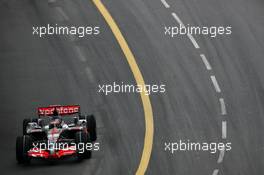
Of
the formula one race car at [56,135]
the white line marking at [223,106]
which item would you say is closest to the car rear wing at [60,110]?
the formula one race car at [56,135]

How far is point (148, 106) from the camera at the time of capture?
45719 millimetres

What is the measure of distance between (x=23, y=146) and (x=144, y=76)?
352 inches

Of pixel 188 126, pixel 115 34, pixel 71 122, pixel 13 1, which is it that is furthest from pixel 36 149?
pixel 13 1

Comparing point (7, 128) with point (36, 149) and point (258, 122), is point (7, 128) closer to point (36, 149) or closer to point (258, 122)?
point (36, 149)

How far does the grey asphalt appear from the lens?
42.0 meters

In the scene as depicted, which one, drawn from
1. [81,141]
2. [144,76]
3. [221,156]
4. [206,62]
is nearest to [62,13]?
[144,76]

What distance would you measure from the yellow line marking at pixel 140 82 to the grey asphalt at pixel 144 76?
0.20m

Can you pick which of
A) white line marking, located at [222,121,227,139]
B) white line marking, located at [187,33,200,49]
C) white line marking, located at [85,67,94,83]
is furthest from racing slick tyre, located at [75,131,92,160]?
white line marking, located at [187,33,200,49]

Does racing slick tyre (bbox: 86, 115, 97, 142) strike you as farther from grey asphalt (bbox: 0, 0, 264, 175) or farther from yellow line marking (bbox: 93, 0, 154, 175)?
yellow line marking (bbox: 93, 0, 154, 175)

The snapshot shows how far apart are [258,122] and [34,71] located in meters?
10.2

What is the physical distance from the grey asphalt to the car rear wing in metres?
1.50

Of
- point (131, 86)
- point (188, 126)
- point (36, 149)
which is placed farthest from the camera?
point (131, 86)

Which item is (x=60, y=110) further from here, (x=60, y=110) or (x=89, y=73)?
(x=89, y=73)

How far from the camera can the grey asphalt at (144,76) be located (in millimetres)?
42000
